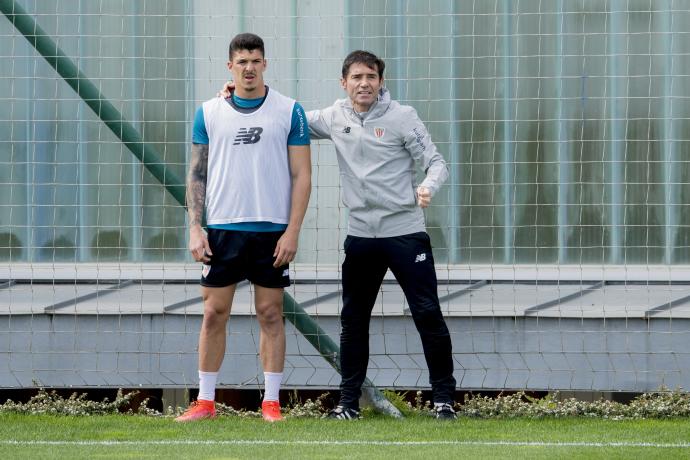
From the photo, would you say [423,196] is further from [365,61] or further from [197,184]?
[197,184]

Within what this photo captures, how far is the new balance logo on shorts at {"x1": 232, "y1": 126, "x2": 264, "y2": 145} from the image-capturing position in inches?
247

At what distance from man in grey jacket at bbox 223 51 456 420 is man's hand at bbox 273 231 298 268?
1.01 ft

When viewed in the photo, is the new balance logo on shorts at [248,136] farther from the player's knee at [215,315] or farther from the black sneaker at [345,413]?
the black sneaker at [345,413]

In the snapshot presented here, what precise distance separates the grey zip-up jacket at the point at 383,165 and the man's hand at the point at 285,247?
319mm

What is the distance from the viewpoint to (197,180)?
6375mm

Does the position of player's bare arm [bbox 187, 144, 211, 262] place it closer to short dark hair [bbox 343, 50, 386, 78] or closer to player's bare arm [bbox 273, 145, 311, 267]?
player's bare arm [bbox 273, 145, 311, 267]

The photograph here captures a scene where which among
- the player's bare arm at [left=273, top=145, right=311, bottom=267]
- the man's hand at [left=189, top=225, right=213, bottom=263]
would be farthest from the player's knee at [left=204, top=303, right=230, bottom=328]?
the player's bare arm at [left=273, top=145, right=311, bottom=267]

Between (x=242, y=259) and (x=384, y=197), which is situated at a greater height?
(x=384, y=197)

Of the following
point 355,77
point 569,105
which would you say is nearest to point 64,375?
point 355,77

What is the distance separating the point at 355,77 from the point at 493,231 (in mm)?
2108

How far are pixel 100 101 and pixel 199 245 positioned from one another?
3.61 feet

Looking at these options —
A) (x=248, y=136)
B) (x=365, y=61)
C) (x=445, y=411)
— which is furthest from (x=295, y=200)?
(x=445, y=411)

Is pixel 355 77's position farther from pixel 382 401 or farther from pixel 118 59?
pixel 118 59

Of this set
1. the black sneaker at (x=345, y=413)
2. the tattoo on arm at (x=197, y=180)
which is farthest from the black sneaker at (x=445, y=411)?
the tattoo on arm at (x=197, y=180)
